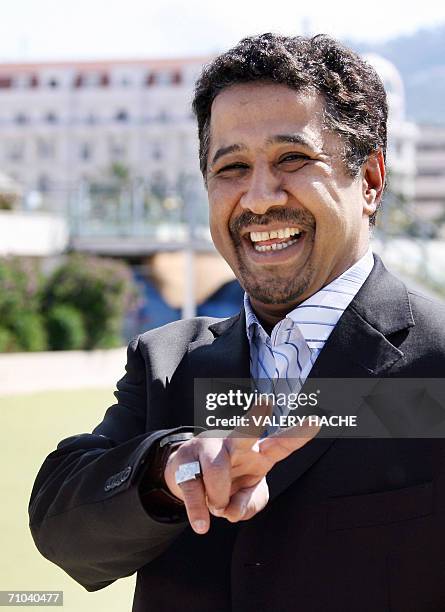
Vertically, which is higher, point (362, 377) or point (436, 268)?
point (362, 377)

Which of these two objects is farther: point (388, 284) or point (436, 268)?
point (436, 268)

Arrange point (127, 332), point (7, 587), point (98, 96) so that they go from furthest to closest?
point (98, 96) < point (127, 332) < point (7, 587)

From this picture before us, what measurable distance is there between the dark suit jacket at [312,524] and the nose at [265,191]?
0.83ft

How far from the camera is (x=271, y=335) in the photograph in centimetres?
188

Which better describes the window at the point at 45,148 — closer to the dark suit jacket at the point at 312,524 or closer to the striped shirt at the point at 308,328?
the striped shirt at the point at 308,328

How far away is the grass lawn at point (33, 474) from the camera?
4.93 metres

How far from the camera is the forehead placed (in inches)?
68.9

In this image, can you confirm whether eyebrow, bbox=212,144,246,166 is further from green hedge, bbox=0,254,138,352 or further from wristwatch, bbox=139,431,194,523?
green hedge, bbox=0,254,138,352

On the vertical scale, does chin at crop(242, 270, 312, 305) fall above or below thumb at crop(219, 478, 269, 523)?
above

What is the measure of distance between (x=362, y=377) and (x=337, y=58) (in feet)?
1.99

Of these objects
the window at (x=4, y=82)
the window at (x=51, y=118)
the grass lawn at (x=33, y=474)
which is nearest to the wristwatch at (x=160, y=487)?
the grass lawn at (x=33, y=474)

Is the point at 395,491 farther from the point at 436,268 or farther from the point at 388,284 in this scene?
the point at 436,268

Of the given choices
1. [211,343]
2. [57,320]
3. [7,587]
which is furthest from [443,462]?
[57,320]

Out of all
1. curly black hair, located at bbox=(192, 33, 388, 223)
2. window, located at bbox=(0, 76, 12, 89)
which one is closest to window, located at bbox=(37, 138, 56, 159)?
window, located at bbox=(0, 76, 12, 89)
